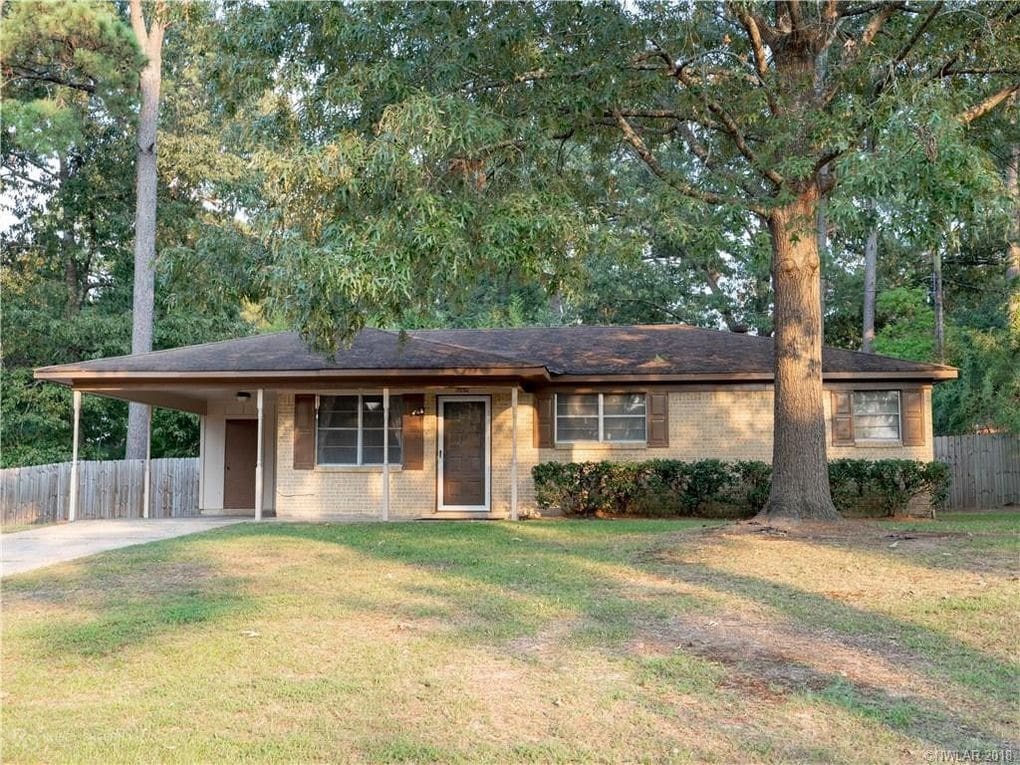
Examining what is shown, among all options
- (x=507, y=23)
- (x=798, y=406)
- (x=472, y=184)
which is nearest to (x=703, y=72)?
(x=507, y=23)

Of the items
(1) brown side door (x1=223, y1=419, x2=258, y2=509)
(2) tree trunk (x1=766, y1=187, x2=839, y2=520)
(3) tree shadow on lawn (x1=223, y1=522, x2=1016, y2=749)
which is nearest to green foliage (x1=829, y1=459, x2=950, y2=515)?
(2) tree trunk (x1=766, y1=187, x2=839, y2=520)

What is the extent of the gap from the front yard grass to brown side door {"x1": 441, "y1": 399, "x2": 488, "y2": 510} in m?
6.99

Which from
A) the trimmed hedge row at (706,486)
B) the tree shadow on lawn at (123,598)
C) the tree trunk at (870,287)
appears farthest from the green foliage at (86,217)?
the tree trunk at (870,287)

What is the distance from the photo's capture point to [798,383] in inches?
441

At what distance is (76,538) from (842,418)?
13014 mm

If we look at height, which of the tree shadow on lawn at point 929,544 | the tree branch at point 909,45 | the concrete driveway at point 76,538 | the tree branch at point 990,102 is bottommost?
the concrete driveway at point 76,538

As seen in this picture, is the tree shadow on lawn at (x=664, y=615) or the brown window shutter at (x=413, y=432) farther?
the brown window shutter at (x=413, y=432)

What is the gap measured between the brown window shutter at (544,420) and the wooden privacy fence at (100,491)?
8534 mm

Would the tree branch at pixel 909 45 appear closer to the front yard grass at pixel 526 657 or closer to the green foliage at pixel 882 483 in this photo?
the front yard grass at pixel 526 657

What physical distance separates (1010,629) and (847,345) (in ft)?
88.7

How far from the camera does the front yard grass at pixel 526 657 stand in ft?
13.6

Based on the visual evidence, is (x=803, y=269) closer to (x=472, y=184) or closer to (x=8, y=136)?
(x=472, y=184)

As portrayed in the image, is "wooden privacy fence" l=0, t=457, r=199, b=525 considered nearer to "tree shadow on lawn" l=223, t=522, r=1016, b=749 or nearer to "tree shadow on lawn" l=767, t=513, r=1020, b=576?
"tree shadow on lawn" l=223, t=522, r=1016, b=749

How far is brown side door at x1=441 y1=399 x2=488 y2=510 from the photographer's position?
16.7 m
